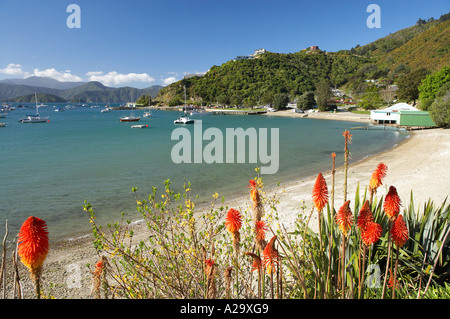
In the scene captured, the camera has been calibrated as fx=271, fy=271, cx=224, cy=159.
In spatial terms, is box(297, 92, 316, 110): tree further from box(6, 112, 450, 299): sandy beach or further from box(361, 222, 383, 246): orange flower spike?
box(361, 222, 383, 246): orange flower spike

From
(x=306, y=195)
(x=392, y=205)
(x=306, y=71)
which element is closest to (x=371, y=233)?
(x=392, y=205)

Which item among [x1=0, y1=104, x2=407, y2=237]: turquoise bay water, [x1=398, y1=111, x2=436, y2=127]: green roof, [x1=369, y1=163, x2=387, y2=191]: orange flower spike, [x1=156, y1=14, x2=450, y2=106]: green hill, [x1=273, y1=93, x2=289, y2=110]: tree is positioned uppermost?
[x1=156, y1=14, x2=450, y2=106]: green hill

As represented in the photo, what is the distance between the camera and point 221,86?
515 feet

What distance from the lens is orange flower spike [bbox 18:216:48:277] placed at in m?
1.53

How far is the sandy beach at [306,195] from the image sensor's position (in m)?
7.51

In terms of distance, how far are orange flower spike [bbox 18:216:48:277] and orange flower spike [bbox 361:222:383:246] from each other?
80.3 inches

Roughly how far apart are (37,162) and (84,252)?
23.6 metres

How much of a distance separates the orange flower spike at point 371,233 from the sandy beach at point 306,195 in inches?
46.3

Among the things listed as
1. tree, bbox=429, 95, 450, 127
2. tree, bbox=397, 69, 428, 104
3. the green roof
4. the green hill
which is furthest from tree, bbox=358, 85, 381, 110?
tree, bbox=429, 95, 450, 127

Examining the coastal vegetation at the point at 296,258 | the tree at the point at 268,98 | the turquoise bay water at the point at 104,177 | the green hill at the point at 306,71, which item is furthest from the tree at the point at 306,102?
the coastal vegetation at the point at 296,258

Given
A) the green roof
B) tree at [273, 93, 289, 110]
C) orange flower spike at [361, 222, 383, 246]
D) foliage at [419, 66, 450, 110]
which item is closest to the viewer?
Result: orange flower spike at [361, 222, 383, 246]

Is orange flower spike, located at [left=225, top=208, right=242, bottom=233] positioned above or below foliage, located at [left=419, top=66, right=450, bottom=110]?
below

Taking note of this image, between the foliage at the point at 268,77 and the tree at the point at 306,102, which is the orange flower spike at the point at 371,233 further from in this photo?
the foliage at the point at 268,77
